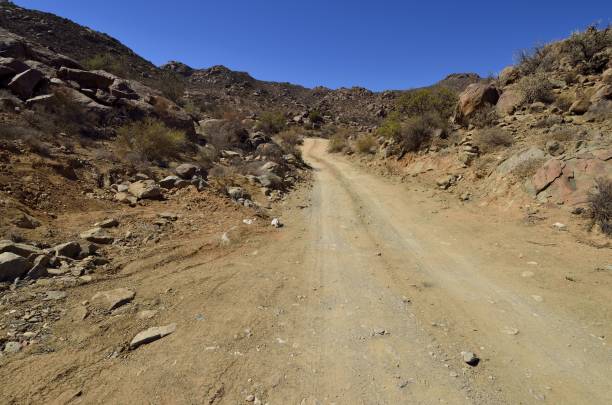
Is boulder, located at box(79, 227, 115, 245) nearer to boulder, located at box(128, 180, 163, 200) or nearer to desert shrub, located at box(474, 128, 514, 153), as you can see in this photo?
boulder, located at box(128, 180, 163, 200)

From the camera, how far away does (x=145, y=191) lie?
788 centimetres

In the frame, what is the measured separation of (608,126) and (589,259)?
562 centimetres

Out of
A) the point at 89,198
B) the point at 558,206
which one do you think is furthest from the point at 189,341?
the point at 558,206

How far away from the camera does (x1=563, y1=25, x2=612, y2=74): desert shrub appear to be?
12.2m

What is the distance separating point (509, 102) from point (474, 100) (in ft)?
4.22

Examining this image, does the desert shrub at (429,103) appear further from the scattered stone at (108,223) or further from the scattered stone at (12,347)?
the scattered stone at (12,347)

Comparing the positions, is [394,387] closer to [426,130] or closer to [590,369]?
[590,369]

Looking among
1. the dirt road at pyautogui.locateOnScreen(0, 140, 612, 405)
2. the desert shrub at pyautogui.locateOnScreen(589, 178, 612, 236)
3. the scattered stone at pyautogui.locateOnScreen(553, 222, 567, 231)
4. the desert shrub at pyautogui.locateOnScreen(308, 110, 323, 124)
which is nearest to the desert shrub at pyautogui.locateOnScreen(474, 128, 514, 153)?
the desert shrub at pyautogui.locateOnScreen(589, 178, 612, 236)

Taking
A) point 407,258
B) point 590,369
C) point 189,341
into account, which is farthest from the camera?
point 407,258

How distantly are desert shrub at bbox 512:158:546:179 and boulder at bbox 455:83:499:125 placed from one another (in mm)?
5355

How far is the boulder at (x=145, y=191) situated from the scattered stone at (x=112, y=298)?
4.04 metres

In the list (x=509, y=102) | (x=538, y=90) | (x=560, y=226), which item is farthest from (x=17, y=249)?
(x=538, y=90)

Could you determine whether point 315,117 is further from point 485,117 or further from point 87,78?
point 485,117

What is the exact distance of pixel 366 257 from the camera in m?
5.98
